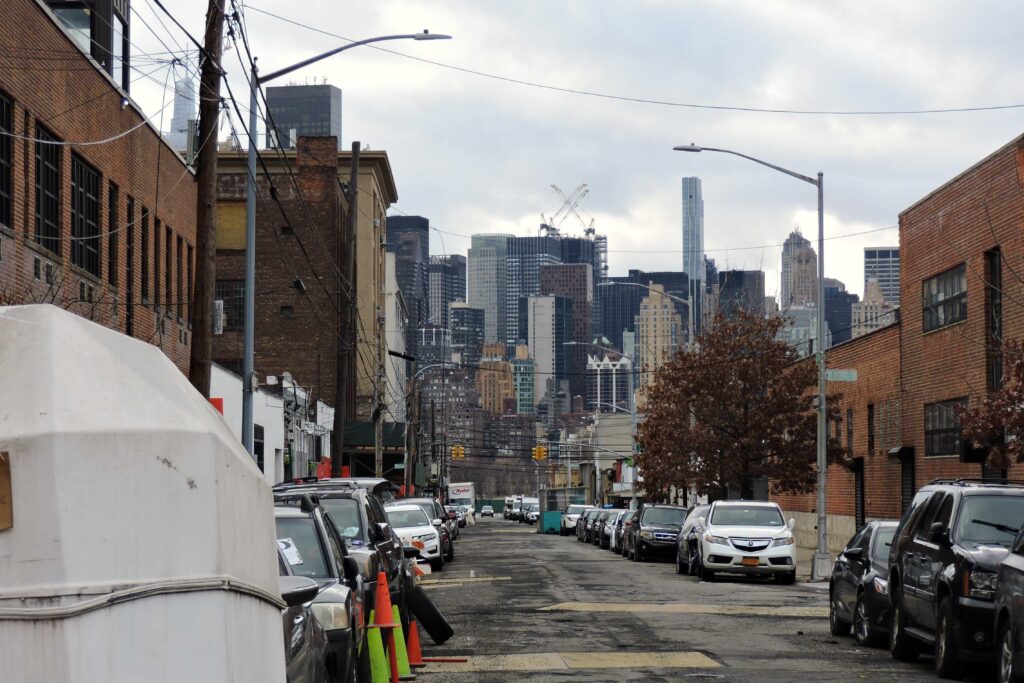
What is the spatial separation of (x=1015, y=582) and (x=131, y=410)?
29.0ft

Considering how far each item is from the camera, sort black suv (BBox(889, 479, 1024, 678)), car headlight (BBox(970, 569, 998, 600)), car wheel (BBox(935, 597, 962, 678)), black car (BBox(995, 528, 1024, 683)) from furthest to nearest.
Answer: car wheel (BBox(935, 597, 962, 678)) < black suv (BBox(889, 479, 1024, 678)) < car headlight (BBox(970, 569, 998, 600)) < black car (BBox(995, 528, 1024, 683))

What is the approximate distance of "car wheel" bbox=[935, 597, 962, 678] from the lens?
543 inches

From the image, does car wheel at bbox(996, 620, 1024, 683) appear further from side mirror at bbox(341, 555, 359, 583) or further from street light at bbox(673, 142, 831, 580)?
street light at bbox(673, 142, 831, 580)

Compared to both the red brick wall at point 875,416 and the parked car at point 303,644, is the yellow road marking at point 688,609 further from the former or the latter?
the red brick wall at point 875,416

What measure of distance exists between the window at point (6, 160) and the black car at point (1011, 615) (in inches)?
664

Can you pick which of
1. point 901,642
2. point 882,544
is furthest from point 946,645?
point 882,544

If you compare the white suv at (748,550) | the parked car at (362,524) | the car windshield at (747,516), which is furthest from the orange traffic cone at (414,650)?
the car windshield at (747,516)

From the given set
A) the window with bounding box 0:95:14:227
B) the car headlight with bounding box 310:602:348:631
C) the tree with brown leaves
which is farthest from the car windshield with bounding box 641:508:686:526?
the car headlight with bounding box 310:602:348:631

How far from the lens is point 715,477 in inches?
1864

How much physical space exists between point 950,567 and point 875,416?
101 feet

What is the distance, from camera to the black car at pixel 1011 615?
11.8 m

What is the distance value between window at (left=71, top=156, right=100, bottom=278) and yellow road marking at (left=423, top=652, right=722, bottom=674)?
15.0 meters

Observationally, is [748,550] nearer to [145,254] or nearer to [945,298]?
[945,298]

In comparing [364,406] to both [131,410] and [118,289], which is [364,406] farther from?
[131,410]
